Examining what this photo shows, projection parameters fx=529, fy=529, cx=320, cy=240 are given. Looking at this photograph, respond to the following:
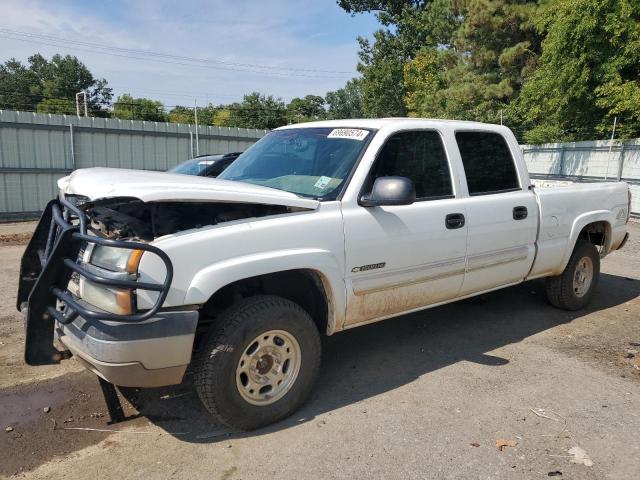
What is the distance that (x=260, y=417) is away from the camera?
3359 millimetres

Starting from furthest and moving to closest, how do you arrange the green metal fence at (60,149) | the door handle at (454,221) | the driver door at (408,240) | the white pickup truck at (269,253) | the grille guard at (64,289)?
the green metal fence at (60,149), the door handle at (454,221), the driver door at (408,240), the white pickup truck at (269,253), the grille guard at (64,289)

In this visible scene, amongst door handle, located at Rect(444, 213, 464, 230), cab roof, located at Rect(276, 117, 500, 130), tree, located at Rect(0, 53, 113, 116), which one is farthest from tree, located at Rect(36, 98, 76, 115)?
door handle, located at Rect(444, 213, 464, 230)

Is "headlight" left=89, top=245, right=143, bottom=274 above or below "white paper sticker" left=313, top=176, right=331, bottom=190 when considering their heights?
below

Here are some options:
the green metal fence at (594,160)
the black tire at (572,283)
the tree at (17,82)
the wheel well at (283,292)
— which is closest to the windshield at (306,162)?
the wheel well at (283,292)

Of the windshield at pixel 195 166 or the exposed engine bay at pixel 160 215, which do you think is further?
the windshield at pixel 195 166

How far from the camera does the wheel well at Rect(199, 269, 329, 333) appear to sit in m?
3.43

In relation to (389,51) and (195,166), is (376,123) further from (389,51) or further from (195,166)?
(389,51)

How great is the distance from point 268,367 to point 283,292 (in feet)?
1.81

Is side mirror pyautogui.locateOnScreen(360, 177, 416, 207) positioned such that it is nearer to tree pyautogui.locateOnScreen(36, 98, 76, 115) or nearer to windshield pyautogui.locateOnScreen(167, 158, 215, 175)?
windshield pyautogui.locateOnScreen(167, 158, 215, 175)

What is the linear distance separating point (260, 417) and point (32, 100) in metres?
78.1

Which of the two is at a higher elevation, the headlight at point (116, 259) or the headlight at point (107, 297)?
the headlight at point (116, 259)

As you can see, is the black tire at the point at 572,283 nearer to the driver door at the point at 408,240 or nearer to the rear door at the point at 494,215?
the rear door at the point at 494,215

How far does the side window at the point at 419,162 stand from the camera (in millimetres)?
4027

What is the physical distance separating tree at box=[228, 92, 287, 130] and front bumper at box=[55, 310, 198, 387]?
55856mm
